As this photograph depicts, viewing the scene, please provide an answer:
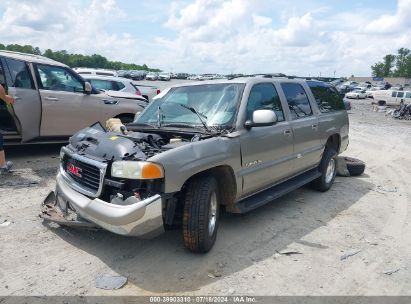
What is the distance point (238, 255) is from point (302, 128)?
2.35 m

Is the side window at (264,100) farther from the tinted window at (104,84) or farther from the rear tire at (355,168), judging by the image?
the tinted window at (104,84)

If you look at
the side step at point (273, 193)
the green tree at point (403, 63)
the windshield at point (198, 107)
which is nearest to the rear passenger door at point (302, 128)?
the side step at point (273, 193)

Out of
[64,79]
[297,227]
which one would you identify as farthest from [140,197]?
[64,79]

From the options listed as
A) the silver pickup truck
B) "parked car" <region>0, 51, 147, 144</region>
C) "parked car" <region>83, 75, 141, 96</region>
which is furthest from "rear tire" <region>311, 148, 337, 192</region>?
"parked car" <region>83, 75, 141, 96</region>

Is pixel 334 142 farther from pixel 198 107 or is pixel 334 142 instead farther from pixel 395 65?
pixel 395 65

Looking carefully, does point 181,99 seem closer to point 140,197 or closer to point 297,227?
point 140,197

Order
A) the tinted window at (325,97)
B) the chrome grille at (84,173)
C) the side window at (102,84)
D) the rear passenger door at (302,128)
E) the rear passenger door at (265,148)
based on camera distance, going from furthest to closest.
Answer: the side window at (102,84) → the tinted window at (325,97) → the rear passenger door at (302,128) → the rear passenger door at (265,148) → the chrome grille at (84,173)

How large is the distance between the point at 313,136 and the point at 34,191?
164 inches

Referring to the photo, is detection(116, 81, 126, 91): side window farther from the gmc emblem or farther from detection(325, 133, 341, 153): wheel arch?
the gmc emblem

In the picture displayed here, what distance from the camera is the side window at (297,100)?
572 cm

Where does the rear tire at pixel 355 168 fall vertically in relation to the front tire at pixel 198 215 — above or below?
below

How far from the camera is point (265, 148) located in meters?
4.91

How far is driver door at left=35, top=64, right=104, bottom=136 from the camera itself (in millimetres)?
7605

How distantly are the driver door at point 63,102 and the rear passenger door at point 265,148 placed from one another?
14.3ft
